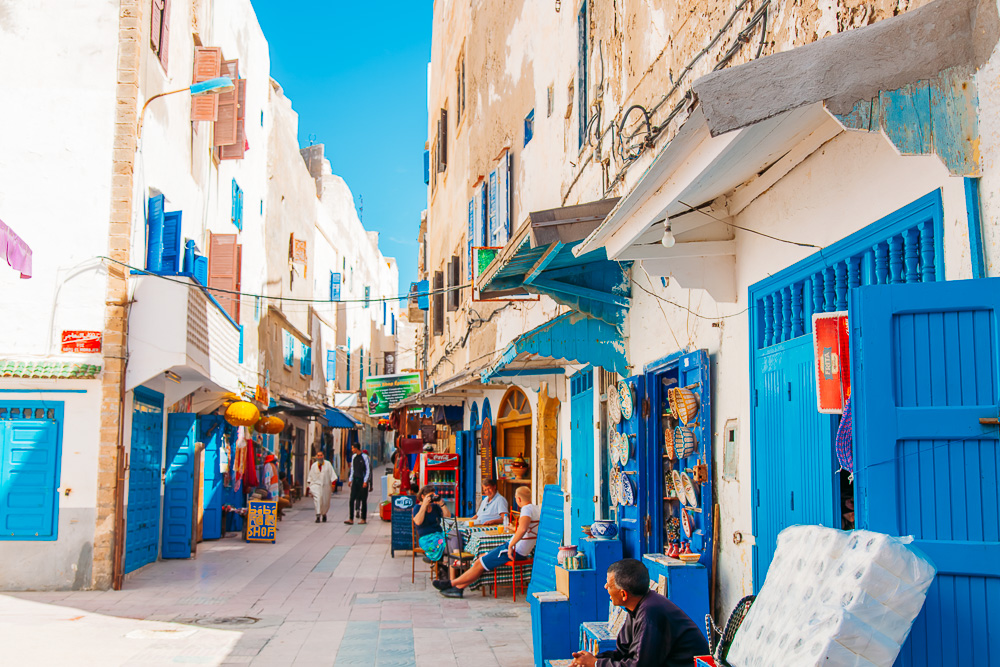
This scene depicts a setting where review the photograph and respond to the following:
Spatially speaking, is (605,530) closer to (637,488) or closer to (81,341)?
(637,488)

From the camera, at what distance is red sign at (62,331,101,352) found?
440 inches

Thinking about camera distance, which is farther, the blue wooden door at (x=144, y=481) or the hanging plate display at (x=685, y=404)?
the blue wooden door at (x=144, y=481)

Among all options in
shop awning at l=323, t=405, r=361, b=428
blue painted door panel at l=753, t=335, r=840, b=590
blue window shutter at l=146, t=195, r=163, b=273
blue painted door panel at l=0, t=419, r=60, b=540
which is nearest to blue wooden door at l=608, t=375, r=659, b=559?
blue painted door panel at l=753, t=335, r=840, b=590

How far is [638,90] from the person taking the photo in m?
7.75

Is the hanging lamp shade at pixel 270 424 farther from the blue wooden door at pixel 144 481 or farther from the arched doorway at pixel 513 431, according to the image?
the arched doorway at pixel 513 431

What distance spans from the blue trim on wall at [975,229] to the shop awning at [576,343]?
517cm

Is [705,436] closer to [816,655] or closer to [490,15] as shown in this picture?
[816,655]

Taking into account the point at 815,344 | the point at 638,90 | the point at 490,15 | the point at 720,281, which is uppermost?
the point at 490,15

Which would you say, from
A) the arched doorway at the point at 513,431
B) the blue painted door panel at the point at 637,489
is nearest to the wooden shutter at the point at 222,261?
the arched doorway at the point at 513,431

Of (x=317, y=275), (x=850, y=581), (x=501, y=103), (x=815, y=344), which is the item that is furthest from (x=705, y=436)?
(x=317, y=275)

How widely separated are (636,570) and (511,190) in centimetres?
979

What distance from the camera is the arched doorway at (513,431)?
14.1 m

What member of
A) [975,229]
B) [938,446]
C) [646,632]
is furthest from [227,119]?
[938,446]

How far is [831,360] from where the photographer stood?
13.3 feet
